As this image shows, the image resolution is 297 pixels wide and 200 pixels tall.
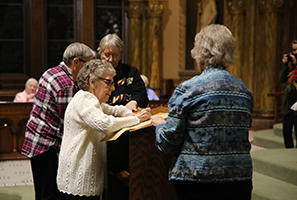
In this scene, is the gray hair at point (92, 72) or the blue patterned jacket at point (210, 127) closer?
the blue patterned jacket at point (210, 127)

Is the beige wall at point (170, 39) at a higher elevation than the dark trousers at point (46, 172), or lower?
higher

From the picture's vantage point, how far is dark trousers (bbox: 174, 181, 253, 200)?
1930 mm

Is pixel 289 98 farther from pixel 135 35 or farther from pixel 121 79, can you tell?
pixel 135 35

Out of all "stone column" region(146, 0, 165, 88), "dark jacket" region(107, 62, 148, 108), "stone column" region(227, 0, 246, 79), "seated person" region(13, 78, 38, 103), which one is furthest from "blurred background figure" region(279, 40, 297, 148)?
"seated person" region(13, 78, 38, 103)

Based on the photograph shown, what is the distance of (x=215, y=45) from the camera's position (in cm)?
192

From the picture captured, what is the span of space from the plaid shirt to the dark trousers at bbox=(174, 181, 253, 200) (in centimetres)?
119

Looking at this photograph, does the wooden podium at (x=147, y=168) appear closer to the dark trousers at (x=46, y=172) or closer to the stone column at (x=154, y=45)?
the dark trousers at (x=46, y=172)

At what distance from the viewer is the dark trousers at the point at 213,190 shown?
193cm

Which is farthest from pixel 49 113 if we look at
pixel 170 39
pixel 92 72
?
pixel 170 39

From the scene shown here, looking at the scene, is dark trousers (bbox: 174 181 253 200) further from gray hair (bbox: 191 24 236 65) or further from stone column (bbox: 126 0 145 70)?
stone column (bbox: 126 0 145 70)

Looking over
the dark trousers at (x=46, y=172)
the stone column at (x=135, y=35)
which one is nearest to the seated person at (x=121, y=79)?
the dark trousers at (x=46, y=172)

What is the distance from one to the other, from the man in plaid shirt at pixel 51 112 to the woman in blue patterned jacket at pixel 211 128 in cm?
110

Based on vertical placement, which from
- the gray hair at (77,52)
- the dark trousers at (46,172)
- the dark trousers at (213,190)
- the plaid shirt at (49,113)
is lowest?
the dark trousers at (46,172)

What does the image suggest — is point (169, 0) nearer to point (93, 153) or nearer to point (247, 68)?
point (247, 68)
